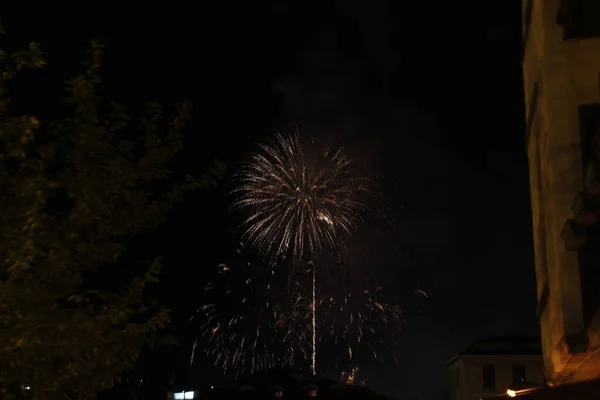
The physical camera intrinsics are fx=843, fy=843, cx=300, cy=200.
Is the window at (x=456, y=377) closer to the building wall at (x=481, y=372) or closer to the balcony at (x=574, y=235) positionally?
the building wall at (x=481, y=372)

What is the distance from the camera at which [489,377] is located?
184ft

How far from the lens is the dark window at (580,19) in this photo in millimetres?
15242

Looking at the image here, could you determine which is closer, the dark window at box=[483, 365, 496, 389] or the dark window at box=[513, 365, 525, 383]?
the dark window at box=[483, 365, 496, 389]

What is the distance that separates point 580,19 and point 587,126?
6.66ft

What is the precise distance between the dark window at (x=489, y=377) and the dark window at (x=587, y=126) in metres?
42.9

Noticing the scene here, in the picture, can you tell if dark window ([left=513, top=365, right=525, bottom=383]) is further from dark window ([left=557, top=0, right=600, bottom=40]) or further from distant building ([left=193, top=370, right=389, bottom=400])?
dark window ([left=557, top=0, right=600, bottom=40])

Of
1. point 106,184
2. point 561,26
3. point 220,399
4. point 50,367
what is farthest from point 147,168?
point 220,399

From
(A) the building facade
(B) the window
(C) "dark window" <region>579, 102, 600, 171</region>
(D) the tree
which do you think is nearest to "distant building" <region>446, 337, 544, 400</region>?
(B) the window

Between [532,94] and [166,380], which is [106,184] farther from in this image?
[166,380]

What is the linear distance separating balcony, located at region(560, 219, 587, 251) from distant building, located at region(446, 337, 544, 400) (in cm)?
4404

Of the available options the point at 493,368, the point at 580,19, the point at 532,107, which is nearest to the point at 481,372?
the point at 493,368

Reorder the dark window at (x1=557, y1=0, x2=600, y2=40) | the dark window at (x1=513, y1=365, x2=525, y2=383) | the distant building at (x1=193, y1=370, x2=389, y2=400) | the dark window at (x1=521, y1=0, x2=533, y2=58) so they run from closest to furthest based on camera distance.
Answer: the dark window at (x1=557, y1=0, x2=600, y2=40)
the dark window at (x1=521, y1=0, x2=533, y2=58)
the distant building at (x1=193, y1=370, x2=389, y2=400)
the dark window at (x1=513, y1=365, x2=525, y2=383)

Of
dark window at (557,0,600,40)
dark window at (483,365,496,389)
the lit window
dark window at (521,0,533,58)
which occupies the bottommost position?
the lit window

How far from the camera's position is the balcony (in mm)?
13164
